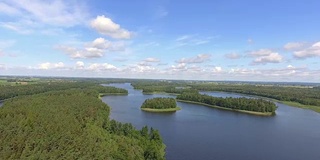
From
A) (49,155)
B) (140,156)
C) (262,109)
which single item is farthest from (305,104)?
(49,155)

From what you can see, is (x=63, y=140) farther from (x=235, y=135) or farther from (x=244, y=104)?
(x=244, y=104)

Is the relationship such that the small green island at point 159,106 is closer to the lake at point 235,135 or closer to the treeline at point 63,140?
the lake at point 235,135

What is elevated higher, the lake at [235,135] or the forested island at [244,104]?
the forested island at [244,104]

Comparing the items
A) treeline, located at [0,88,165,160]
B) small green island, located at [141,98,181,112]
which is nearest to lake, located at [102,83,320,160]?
treeline, located at [0,88,165,160]

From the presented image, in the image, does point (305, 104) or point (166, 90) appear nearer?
point (305, 104)

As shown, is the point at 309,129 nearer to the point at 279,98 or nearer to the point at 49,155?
the point at 49,155

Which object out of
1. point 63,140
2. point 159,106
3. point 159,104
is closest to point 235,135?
point 63,140

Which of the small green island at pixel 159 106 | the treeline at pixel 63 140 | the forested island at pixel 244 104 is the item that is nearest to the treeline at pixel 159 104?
the small green island at pixel 159 106

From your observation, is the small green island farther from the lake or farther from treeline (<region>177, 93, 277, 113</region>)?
treeline (<region>177, 93, 277, 113</region>)
